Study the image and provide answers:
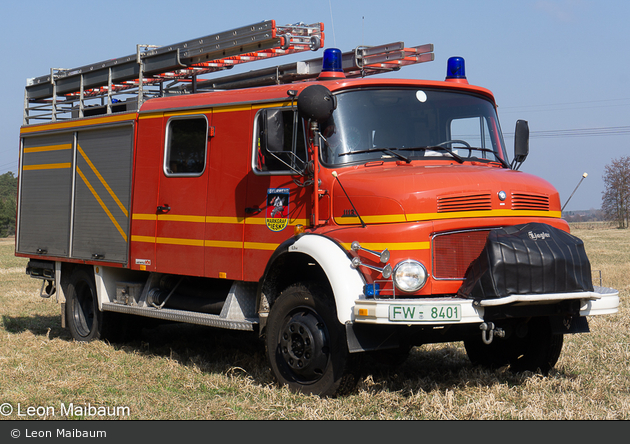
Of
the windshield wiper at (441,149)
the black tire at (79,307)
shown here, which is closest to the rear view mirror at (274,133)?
the windshield wiper at (441,149)

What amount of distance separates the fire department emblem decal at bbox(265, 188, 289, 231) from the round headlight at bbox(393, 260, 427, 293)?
152cm

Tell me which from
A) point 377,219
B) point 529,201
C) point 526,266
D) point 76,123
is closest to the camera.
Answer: point 526,266

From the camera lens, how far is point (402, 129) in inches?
249

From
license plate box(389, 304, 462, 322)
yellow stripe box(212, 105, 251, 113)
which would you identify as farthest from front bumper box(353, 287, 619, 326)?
yellow stripe box(212, 105, 251, 113)

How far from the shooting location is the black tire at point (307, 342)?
5.67m

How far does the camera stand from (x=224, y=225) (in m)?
7.16

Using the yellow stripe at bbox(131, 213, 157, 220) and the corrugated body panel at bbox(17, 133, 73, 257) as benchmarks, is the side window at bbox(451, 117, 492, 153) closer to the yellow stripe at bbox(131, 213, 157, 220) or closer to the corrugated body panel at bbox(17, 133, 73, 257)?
the yellow stripe at bbox(131, 213, 157, 220)

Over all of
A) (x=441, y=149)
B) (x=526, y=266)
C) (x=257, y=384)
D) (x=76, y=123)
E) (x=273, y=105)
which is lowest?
(x=257, y=384)

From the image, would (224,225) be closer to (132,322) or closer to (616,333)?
(132,322)

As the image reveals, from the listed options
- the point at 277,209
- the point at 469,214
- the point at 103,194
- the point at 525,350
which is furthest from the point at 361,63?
the point at 103,194

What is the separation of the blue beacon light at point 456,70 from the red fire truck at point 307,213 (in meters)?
0.01

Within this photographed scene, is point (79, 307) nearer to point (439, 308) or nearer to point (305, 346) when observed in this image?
point (305, 346)

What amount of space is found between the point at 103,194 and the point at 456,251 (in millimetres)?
4980
